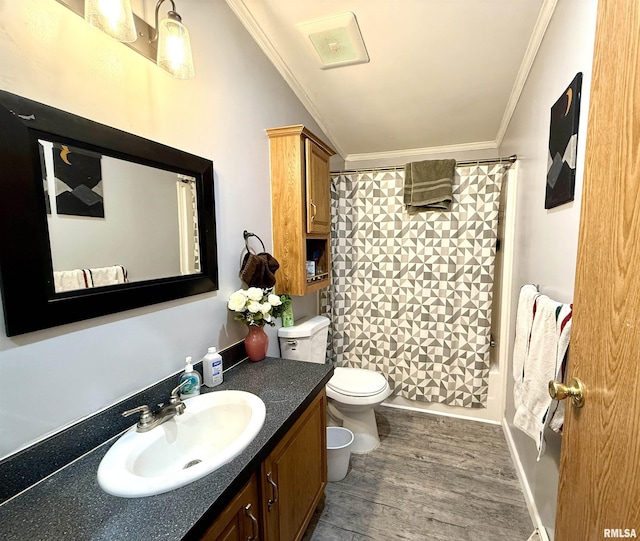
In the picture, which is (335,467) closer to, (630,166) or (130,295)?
(130,295)

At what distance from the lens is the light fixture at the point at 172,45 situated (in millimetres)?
961

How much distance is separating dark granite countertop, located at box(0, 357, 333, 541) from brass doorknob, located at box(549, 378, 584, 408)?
0.80m

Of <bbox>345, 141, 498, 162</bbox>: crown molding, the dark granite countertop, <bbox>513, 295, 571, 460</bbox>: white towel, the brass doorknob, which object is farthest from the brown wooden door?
<bbox>345, 141, 498, 162</bbox>: crown molding

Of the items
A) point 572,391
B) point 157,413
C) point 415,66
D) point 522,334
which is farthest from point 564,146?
point 157,413

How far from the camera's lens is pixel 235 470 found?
0.80 m

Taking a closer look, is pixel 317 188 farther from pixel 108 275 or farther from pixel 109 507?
pixel 109 507

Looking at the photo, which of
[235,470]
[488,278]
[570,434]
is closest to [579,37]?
[570,434]

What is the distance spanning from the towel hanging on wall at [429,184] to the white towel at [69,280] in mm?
2030

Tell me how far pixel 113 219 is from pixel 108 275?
18cm

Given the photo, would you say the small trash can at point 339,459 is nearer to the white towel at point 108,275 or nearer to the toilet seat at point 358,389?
the toilet seat at point 358,389

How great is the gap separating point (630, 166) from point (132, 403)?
1.41 metres

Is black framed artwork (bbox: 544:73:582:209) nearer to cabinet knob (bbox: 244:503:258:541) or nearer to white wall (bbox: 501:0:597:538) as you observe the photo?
white wall (bbox: 501:0:597:538)

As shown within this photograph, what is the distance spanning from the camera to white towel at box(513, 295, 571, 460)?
1047 millimetres

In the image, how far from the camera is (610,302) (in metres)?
0.60
